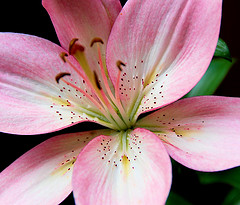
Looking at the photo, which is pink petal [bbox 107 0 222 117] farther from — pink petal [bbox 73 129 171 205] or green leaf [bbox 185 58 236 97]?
green leaf [bbox 185 58 236 97]

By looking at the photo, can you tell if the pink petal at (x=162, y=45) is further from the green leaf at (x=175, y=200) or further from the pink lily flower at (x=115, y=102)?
the green leaf at (x=175, y=200)

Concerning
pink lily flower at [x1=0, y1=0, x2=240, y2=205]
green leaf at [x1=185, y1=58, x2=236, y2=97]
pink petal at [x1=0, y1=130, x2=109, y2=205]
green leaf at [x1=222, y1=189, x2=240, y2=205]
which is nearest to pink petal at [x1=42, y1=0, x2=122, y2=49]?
pink lily flower at [x1=0, y1=0, x2=240, y2=205]

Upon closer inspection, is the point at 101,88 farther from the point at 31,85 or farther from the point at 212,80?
the point at 212,80

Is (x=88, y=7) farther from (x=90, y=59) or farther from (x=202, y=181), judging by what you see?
(x=202, y=181)

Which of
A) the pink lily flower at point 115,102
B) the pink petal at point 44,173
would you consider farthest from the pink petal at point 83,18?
the pink petal at point 44,173

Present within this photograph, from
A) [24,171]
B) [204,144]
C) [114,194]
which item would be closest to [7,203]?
[24,171]
